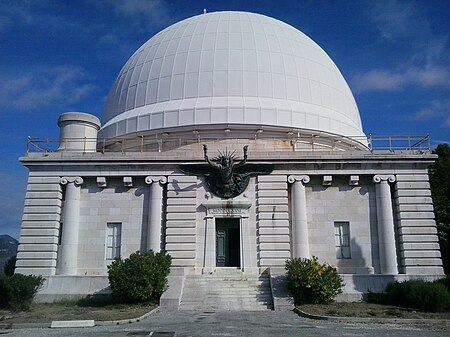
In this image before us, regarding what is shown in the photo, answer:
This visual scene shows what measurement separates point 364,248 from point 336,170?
4.25 m

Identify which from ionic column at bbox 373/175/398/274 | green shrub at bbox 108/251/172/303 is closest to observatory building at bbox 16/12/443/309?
ionic column at bbox 373/175/398/274

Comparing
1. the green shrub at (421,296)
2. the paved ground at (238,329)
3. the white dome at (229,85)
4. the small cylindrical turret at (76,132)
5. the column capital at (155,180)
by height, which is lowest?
the paved ground at (238,329)

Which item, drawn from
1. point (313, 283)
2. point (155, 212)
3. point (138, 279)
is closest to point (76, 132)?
point (155, 212)

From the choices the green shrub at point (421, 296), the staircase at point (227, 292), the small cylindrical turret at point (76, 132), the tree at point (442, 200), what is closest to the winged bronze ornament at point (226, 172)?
the staircase at point (227, 292)

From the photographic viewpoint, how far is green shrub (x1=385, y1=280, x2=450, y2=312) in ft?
58.3

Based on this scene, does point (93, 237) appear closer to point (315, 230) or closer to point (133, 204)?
point (133, 204)

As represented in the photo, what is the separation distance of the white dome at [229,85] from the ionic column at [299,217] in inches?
202

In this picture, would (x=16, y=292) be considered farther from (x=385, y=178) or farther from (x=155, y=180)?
(x=385, y=178)

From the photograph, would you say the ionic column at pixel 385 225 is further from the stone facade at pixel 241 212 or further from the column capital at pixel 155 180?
the column capital at pixel 155 180

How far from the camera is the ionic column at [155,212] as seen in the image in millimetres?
23984

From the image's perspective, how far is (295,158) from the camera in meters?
24.6

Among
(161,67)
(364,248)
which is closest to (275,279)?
(364,248)

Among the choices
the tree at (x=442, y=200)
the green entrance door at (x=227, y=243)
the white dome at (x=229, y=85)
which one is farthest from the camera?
the tree at (x=442, y=200)

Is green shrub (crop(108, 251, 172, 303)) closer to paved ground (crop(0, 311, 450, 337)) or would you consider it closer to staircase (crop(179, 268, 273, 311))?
staircase (crop(179, 268, 273, 311))
